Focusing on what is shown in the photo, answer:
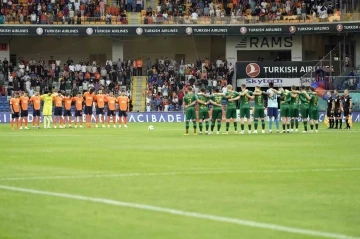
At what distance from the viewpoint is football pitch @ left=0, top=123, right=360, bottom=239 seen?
11.2 meters

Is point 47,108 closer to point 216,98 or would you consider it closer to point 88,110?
point 88,110

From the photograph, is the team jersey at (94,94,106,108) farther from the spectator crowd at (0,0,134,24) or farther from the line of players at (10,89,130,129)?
the spectator crowd at (0,0,134,24)

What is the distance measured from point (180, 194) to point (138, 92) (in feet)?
176

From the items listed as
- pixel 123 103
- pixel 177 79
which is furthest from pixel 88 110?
pixel 177 79

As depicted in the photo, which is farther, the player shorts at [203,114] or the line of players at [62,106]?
the line of players at [62,106]

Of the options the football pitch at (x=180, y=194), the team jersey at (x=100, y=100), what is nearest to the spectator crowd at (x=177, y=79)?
the team jersey at (x=100, y=100)

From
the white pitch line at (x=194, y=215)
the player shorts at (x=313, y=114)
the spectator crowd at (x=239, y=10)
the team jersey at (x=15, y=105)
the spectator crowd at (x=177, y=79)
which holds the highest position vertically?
the spectator crowd at (x=239, y=10)

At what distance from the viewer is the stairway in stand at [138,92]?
6688 cm

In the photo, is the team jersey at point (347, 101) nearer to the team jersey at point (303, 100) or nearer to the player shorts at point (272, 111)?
the player shorts at point (272, 111)

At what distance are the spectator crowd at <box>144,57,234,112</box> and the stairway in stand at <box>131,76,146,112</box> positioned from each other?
1.62 feet

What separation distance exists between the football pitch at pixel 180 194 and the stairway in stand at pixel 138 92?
40.2 metres

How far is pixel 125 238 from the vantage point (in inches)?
416

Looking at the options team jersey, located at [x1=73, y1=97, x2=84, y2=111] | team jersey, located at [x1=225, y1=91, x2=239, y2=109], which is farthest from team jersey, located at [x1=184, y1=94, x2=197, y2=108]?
Result: team jersey, located at [x1=73, y1=97, x2=84, y2=111]

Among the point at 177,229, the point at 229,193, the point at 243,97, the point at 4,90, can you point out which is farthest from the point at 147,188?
the point at 4,90
